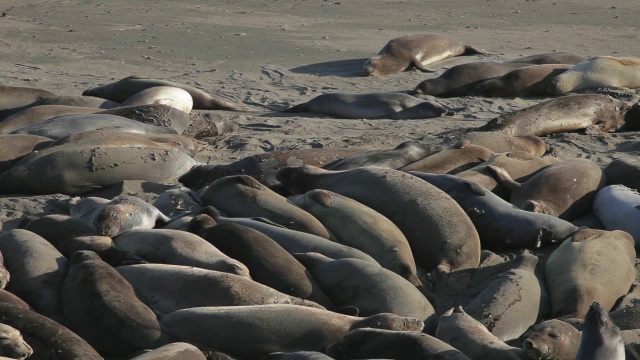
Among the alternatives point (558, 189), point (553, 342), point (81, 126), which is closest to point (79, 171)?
point (81, 126)

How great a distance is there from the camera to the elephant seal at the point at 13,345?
370 cm

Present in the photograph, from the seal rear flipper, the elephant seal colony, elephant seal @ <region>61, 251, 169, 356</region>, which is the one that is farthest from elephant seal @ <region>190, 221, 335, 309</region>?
the seal rear flipper

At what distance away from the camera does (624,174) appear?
6.54 m

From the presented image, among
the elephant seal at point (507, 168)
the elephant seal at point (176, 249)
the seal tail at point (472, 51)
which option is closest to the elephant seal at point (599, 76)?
the seal tail at point (472, 51)

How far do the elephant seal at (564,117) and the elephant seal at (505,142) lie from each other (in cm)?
38

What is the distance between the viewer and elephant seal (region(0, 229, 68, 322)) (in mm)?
4453

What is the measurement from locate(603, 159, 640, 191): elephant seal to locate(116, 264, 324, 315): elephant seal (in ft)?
9.13

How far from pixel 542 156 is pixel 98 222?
3.32 meters

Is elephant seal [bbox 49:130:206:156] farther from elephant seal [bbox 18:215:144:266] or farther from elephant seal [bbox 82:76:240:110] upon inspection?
elephant seal [bbox 82:76:240:110]

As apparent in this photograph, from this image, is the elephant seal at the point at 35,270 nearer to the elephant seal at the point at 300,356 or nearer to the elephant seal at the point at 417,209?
the elephant seal at the point at 300,356

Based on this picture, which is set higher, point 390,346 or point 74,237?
point 390,346

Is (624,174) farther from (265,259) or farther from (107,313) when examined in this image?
(107,313)

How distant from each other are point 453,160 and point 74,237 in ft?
8.42

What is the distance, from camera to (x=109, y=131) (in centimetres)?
712
